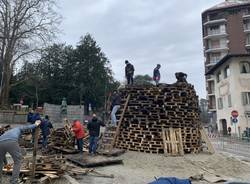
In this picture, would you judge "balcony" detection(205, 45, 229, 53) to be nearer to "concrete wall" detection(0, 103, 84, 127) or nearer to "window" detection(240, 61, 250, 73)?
"window" detection(240, 61, 250, 73)

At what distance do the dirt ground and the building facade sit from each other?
49442 mm

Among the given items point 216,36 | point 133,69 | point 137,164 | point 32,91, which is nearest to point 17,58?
point 32,91

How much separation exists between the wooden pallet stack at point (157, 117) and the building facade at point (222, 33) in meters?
47.7

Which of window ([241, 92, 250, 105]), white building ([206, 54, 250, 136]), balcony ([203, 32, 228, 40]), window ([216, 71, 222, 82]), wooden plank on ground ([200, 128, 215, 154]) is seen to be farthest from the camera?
balcony ([203, 32, 228, 40])

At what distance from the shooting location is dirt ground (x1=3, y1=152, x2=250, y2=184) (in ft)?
38.1

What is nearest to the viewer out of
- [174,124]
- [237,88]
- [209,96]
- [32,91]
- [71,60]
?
[174,124]

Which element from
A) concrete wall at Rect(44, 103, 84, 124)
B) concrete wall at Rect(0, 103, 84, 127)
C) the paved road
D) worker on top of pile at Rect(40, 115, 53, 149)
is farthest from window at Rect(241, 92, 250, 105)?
worker on top of pile at Rect(40, 115, 53, 149)

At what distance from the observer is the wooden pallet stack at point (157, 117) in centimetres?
1662

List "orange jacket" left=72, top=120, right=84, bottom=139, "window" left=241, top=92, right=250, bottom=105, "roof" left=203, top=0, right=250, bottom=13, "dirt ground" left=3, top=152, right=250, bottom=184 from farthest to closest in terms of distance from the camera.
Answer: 1. "roof" left=203, top=0, right=250, bottom=13
2. "window" left=241, top=92, right=250, bottom=105
3. "orange jacket" left=72, top=120, right=84, bottom=139
4. "dirt ground" left=3, top=152, right=250, bottom=184

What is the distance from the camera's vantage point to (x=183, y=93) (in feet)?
57.7

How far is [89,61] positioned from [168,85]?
36.5 m

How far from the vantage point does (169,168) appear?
13883 mm

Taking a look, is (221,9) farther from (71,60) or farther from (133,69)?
(133,69)

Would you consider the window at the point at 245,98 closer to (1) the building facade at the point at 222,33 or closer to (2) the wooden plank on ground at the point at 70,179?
(1) the building facade at the point at 222,33
